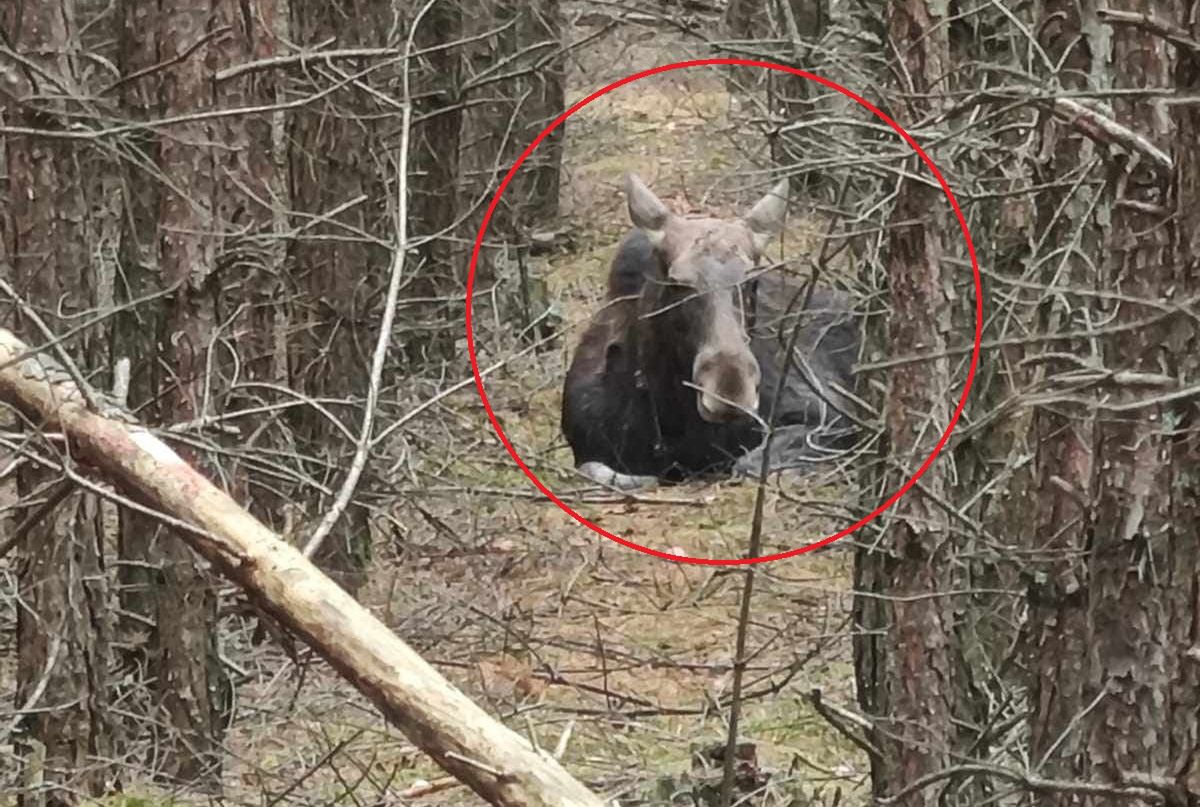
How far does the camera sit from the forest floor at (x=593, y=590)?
7.29 meters

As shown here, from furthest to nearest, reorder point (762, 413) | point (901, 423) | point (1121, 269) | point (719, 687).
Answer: point (762, 413)
point (719, 687)
point (901, 423)
point (1121, 269)

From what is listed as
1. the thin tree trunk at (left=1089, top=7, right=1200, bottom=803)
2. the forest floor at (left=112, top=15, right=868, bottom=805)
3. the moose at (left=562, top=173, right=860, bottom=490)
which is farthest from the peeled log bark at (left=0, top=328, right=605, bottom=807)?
the forest floor at (left=112, top=15, right=868, bottom=805)

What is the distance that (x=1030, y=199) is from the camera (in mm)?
6605

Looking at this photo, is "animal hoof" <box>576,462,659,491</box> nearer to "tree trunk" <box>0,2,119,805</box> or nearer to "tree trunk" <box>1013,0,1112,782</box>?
"tree trunk" <box>0,2,119,805</box>

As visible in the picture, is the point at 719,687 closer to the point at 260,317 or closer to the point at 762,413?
the point at 762,413

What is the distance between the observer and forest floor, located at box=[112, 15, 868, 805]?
729 centimetres

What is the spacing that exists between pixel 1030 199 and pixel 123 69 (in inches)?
153

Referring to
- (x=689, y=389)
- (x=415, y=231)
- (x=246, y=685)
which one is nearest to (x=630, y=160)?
(x=689, y=389)

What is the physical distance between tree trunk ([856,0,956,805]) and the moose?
0.79 ft

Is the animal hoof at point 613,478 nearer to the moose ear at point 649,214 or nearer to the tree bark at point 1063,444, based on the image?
A: the moose ear at point 649,214

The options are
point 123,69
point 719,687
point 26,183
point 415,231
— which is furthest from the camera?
point 415,231

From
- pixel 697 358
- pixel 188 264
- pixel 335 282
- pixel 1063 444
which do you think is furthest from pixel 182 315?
pixel 1063 444

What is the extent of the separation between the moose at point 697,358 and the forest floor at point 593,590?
156 mm

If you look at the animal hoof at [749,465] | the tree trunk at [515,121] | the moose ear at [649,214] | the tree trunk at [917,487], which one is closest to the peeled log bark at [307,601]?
the tree trunk at [917,487]
